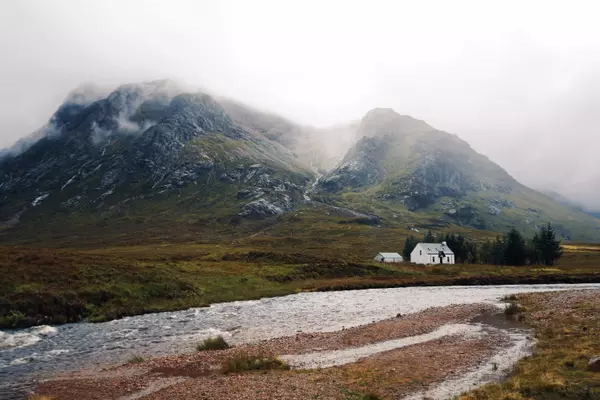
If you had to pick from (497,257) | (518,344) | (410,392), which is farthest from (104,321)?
(497,257)

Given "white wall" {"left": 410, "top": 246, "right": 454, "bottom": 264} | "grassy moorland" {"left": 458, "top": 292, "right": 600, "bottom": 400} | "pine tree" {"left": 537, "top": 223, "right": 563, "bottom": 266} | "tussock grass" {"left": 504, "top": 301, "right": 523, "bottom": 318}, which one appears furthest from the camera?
"white wall" {"left": 410, "top": 246, "right": 454, "bottom": 264}

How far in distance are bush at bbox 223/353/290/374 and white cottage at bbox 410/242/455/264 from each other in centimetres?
14351

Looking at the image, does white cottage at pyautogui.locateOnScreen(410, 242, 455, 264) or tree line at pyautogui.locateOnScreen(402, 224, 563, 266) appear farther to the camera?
white cottage at pyautogui.locateOnScreen(410, 242, 455, 264)

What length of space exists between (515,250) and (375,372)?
476ft

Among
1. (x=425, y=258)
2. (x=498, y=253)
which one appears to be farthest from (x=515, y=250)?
(x=425, y=258)

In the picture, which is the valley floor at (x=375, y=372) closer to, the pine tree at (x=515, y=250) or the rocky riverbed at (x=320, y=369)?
the rocky riverbed at (x=320, y=369)

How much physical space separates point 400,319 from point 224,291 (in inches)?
1481

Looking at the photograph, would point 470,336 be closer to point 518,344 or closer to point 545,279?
point 518,344

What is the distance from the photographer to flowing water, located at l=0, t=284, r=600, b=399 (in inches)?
1245

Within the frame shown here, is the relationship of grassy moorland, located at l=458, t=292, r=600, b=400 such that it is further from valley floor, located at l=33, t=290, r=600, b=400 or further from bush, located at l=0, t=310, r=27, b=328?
bush, located at l=0, t=310, r=27, b=328

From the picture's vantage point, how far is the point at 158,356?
110 ft

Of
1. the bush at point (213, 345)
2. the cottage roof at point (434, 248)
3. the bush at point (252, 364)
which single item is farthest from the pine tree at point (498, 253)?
the bush at point (252, 364)

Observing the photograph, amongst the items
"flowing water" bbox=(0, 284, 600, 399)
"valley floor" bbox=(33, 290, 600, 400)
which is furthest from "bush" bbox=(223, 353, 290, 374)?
"flowing water" bbox=(0, 284, 600, 399)

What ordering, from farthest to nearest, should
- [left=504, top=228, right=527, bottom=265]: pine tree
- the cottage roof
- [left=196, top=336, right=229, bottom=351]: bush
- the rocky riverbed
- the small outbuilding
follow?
1. the small outbuilding
2. the cottage roof
3. [left=504, top=228, right=527, bottom=265]: pine tree
4. [left=196, top=336, right=229, bottom=351]: bush
5. the rocky riverbed
